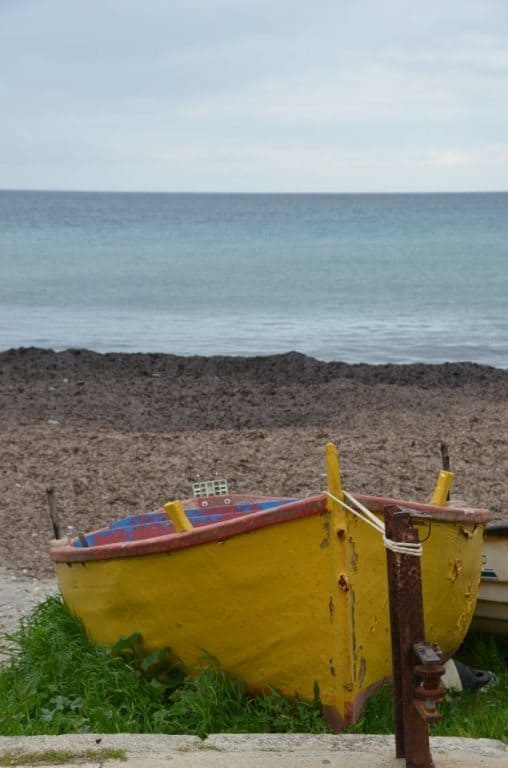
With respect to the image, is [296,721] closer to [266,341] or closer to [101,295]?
[266,341]

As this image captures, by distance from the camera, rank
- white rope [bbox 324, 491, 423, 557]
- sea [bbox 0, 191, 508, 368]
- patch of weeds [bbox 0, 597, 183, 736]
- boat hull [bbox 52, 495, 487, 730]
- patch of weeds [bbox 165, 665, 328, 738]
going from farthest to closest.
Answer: sea [bbox 0, 191, 508, 368], patch of weeds [bbox 0, 597, 183, 736], patch of weeds [bbox 165, 665, 328, 738], boat hull [bbox 52, 495, 487, 730], white rope [bbox 324, 491, 423, 557]

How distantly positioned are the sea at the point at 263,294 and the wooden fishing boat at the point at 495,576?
46.5 ft

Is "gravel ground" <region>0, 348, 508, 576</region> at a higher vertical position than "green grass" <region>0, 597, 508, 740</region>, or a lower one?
higher

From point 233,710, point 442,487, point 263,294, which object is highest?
point 263,294

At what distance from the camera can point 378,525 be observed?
15.8ft

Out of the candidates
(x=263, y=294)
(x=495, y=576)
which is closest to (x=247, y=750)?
(x=495, y=576)

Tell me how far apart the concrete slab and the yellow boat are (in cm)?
30

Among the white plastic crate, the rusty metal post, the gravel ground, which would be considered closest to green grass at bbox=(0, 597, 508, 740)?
the rusty metal post

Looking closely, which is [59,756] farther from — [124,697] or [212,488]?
[212,488]

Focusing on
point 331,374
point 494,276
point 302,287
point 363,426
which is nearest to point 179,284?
point 302,287

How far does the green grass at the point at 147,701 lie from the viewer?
538 centimetres

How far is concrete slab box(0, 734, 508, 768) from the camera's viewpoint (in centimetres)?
470

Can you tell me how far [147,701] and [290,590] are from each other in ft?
3.18

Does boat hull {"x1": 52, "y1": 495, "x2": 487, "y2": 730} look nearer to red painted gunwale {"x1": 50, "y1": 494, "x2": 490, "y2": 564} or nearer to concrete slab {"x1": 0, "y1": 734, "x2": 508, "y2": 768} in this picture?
red painted gunwale {"x1": 50, "y1": 494, "x2": 490, "y2": 564}
